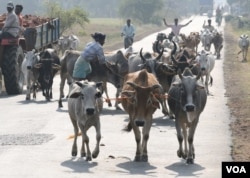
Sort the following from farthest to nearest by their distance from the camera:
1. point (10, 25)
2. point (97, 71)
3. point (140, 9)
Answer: point (140, 9)
point (10, 25)
point (97, 71)

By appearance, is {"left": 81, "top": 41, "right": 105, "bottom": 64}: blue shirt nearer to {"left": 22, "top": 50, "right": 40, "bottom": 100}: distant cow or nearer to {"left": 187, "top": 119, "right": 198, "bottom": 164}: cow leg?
{"left": 22, "top": 50, "right": 40, "bottom": 100}: distant cow

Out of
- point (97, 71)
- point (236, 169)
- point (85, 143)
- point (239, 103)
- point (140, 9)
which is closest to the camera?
point (236, 169)

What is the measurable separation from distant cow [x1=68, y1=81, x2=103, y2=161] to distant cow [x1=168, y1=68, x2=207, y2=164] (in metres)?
1.28

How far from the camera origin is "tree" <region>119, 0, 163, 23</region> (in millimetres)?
109750

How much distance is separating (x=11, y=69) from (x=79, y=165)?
33.4 feet

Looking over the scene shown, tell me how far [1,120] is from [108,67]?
3.20m

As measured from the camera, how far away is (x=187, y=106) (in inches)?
508

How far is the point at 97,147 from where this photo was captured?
1309 cm

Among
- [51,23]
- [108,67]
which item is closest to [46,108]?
[108,67]

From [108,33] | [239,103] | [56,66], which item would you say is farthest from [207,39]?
[108,33]

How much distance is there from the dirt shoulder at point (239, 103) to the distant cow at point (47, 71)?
4.71 m

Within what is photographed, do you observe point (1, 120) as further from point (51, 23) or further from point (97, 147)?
point (51, 23)

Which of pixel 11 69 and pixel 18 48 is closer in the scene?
pixel 11 69

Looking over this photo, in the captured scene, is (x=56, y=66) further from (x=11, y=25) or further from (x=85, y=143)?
(x=85, y=143)
